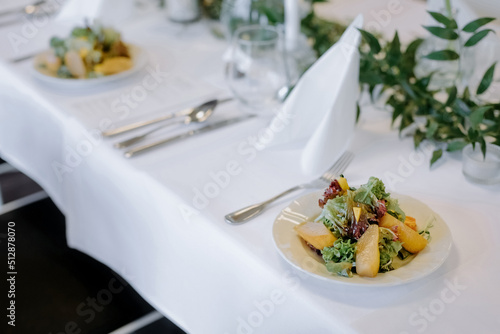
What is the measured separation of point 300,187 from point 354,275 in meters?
0.27

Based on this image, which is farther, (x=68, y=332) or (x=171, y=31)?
(x=171, y=31)

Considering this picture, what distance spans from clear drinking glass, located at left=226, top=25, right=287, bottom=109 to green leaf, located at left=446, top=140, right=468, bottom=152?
0.42 meters

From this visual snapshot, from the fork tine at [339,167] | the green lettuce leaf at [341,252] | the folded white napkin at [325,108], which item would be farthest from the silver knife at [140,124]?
the green lettuce leaf at [341,252]

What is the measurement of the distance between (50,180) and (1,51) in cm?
46

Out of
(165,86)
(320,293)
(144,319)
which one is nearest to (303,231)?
(320,293)

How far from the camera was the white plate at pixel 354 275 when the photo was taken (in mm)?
815

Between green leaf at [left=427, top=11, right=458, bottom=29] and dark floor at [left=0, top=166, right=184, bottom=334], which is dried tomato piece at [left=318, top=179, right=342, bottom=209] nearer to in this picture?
green leaf at [left=427, top=11, right=458, bottom=29]

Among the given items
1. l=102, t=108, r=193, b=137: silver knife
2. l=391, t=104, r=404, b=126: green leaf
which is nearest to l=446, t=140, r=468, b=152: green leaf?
l=391, t=104, r=404, b=126: green leaf

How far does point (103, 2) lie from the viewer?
1.80 meters

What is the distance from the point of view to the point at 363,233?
0.86m

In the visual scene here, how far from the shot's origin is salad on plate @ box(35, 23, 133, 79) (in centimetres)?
148

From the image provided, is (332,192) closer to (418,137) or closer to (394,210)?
(394,210)

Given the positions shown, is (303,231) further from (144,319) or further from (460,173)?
(144,319)

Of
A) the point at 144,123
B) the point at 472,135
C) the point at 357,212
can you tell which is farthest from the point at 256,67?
the point at 357,212
